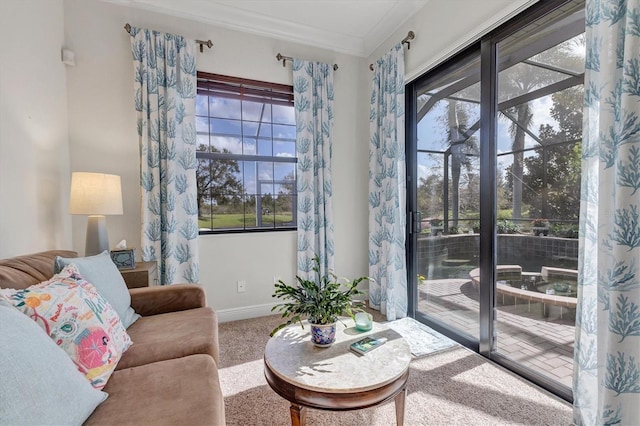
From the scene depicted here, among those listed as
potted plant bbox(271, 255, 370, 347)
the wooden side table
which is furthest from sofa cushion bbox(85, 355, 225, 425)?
the wooden side table

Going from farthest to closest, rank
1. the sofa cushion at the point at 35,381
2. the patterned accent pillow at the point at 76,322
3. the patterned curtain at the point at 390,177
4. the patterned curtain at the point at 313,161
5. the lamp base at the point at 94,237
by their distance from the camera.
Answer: the patterned curtain at the point at 313,161 → the patterned curtain at the point at 390,177 → the lamp base at the point at 94,237 → the patterned accent pillow at the point at 76,322 → the sofa cushion at the point at 35,381

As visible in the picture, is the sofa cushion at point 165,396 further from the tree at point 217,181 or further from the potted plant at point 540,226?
the potted plant at point 540,226

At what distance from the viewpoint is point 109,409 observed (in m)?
0.96

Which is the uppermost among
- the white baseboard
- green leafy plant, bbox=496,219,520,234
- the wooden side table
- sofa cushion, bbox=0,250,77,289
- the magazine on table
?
green leafy plant, bbox=496,219,520,234

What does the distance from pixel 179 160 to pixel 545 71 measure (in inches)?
113

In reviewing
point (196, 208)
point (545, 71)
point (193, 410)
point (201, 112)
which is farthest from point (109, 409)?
point (545, 71)

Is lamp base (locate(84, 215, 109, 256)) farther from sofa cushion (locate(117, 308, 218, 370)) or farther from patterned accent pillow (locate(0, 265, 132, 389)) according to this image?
patterned accent pillow (locate(0, 265, 132, 389))

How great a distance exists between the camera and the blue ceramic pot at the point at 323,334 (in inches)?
55.1

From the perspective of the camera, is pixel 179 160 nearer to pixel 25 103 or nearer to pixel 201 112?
pixel 201 112

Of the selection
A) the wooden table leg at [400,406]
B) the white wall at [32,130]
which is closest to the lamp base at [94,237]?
the white wall at [32,130]

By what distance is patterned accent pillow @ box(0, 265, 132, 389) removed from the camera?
1.04 metres

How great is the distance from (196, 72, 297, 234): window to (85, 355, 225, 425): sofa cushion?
1.81 metres

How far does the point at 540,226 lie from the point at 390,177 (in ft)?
4.39

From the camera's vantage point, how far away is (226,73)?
2879mm
